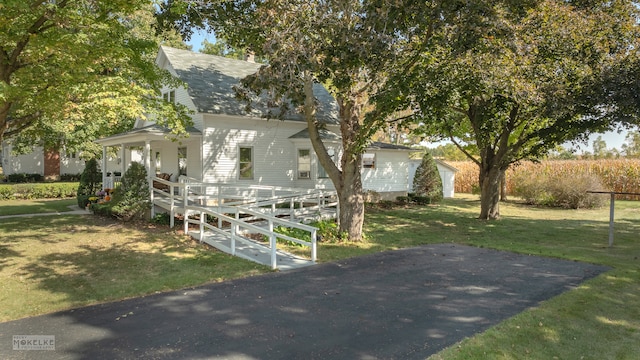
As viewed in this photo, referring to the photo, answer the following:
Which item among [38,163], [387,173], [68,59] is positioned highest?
[68,59]

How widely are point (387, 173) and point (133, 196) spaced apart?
46.0 ft

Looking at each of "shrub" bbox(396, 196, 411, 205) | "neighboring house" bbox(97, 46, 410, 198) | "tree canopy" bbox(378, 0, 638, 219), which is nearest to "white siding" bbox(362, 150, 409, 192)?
"shrub" bbox(396, 196, 411, 205)

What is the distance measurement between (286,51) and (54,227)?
10442mm

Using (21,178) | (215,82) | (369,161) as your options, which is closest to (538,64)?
(369,161)

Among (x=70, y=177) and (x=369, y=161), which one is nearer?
(x=369, y=161)

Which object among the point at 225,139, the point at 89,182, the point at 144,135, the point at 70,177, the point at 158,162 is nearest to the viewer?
the point at 144,135

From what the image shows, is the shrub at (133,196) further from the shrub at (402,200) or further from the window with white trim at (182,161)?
the shrub at (402,200)

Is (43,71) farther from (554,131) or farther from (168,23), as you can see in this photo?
(554,131)

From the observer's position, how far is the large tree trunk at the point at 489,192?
17828mm

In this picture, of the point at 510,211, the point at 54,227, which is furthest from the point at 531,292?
the point at 510,211

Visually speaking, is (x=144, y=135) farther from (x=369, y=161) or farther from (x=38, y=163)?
(x=38, y=163)

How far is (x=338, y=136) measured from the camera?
1980 centimetres

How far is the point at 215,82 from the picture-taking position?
18672 mm

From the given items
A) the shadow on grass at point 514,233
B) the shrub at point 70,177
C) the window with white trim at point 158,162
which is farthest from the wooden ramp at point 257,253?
the shrub at point 70,177
